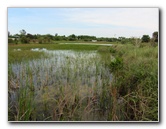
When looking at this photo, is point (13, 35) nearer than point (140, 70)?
Yes

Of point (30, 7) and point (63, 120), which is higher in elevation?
point (30, 7)

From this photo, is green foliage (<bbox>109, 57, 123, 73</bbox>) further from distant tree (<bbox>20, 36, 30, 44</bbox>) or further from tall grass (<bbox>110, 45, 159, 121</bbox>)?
distant tree (<bbox>20, 36, 30, 44</bbox>)

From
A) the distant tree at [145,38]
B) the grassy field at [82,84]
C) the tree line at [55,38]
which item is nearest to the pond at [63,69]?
the grassy field at [82,84]

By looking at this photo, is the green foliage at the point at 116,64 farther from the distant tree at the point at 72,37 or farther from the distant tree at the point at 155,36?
the distant tree at the point at 72,37

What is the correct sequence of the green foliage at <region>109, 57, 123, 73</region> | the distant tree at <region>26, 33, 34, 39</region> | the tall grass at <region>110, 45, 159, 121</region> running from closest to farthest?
1. the tall grass at <region>110, 45, 159, 121</region>
2. the distant tree at <region>26, 33, 34, 39</region>
3. the green foliage at <region>109, 57, 123, 73</region>

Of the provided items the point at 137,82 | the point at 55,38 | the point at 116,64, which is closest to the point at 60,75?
the point at 55,38

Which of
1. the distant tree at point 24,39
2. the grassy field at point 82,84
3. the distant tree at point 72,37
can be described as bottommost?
the grassy field at point 82,84

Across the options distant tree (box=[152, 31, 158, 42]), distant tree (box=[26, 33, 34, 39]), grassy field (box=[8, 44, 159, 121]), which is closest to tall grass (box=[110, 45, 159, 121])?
grassy field (box=[8, 44, 159, 121])

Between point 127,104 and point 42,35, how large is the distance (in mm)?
1205

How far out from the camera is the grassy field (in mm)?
2010

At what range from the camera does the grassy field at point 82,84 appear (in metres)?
2.01

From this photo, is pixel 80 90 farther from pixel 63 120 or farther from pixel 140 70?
pixel 140 70
